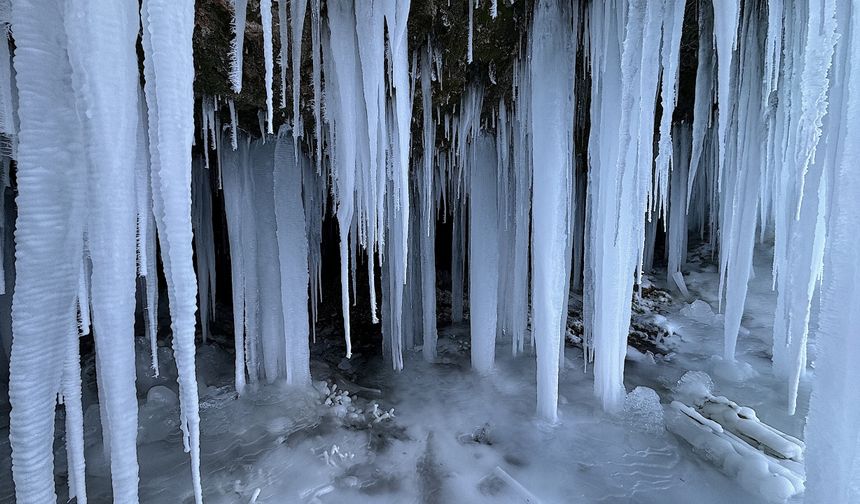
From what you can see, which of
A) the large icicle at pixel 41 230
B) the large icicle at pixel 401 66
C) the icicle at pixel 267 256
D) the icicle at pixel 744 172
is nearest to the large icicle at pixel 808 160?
the icicle at pixel 744 172

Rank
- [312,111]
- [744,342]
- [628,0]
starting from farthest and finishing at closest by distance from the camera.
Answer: [744,342], [312,111], [628,0]

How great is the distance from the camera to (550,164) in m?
3.10

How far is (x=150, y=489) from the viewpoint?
2.75m

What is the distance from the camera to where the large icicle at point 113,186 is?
109cm

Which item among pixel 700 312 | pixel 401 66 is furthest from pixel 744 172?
pixel 700 312

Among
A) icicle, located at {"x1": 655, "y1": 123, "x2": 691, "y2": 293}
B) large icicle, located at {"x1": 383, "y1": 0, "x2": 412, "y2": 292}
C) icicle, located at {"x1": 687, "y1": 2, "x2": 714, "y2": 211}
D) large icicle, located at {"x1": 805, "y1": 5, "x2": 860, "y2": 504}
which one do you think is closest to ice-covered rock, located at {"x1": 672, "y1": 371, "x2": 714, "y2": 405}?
icicle, located at {"x1": 687, "y1": 2, "x2": 714, "y2": 211}

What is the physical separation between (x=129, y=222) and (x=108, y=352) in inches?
16.5

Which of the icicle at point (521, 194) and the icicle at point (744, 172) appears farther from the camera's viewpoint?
the icicle at point (521, 194)

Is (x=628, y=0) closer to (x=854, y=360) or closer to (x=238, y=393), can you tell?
(x=854, y=360)

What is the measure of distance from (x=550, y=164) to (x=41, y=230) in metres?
2.96

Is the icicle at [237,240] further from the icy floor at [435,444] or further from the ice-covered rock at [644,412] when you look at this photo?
the ice-covered rock at [644,412]

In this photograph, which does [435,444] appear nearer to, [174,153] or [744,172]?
[174,153]

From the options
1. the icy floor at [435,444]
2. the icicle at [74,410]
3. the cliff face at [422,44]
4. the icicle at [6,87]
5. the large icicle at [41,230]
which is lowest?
the icy floor at [435,444]

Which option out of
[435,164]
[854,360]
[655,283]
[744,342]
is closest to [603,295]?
[854,360]
